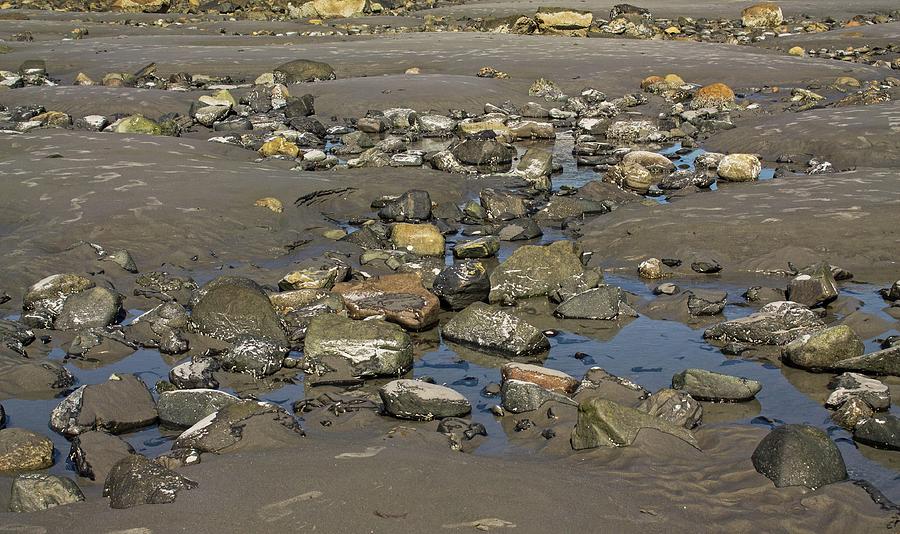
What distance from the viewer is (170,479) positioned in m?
4.39

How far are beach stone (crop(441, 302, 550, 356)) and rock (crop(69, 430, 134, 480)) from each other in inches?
102

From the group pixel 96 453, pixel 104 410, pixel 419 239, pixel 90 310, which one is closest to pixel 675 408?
pixel 96 453

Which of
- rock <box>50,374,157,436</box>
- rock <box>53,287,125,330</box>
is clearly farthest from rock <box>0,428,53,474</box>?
rock <box>53,287,125,330</box>

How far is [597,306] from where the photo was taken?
7.42m

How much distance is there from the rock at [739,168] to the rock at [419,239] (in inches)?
165

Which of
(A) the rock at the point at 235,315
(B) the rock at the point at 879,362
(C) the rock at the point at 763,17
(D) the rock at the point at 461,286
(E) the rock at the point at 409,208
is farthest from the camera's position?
(C) the rock at the point at 763,17

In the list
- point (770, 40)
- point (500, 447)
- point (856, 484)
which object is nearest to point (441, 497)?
point (500, 447)

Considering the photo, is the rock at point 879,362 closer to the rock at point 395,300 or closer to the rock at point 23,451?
the rock at point 395,300

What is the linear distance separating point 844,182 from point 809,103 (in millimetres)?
6923

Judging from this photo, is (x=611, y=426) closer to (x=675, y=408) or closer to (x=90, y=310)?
(x=675, y=408)

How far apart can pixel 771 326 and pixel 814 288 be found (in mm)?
837

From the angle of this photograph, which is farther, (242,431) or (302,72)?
(302,72)

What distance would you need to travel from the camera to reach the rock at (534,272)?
7930 millimetres

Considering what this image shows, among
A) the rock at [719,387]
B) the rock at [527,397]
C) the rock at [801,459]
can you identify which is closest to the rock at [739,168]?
the rock at [719,387]
